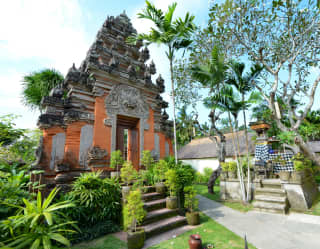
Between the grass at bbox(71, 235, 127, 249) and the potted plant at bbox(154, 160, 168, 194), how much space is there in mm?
2057

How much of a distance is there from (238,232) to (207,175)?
10.9m

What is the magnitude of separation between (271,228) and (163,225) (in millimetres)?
2912

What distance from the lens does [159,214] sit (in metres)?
4.50

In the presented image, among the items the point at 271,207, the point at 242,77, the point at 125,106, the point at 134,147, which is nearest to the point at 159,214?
the point at 134,147

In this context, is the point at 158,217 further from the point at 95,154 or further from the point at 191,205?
the point at 95,154

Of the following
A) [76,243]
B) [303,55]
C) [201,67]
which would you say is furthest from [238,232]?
[303,55]

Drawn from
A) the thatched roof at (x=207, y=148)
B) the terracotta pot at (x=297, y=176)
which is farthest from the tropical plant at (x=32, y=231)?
the thatched roof at (x=207, y=148)

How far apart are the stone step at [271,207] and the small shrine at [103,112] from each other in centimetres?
438

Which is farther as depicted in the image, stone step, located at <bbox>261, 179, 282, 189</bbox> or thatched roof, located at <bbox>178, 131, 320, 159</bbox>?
thatched roof, located at <bbox>178, 131, 320, 159</bbox>

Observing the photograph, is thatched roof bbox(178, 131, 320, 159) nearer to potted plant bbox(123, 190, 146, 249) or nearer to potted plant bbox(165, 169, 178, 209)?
potted plant bbox(165, 169, 178, 209)

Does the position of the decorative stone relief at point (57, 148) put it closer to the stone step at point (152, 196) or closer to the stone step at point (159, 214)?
the stone step at point (152, 196)

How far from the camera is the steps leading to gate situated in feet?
13.3

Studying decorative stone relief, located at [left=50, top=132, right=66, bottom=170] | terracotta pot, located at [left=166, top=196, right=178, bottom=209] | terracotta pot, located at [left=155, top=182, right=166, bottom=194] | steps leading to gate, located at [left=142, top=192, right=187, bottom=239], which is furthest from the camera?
terracotta pot, located at [left=155, top=182, right=166, bottom=194]

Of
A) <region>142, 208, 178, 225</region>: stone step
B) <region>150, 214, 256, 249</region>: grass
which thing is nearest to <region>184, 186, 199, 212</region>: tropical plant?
<region>142, 208, 178, 225</region>: stone step
